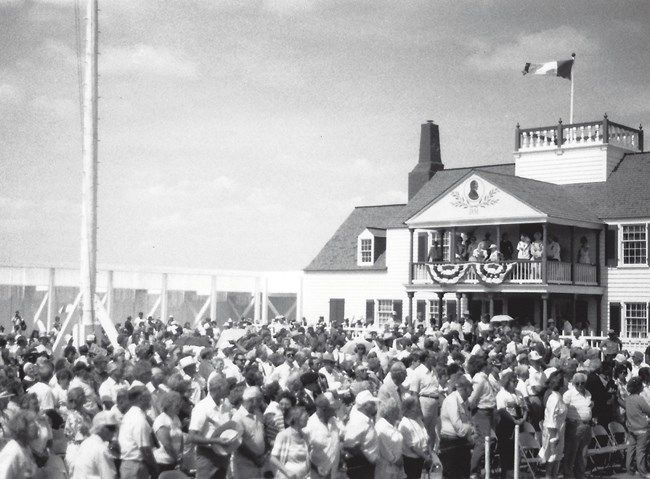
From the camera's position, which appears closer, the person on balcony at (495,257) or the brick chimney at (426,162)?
the person on balcony at (495,257)

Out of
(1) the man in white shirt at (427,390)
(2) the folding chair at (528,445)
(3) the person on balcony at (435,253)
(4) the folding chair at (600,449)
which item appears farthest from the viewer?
(3) the person on balcony at (435,253)

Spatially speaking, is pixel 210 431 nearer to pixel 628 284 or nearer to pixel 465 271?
pixel 465 271

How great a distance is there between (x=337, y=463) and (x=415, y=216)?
26881 millimetres

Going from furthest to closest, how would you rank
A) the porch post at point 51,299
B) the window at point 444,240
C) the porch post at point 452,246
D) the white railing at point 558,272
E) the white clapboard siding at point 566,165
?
1. the window at point 444,240
2. the white clapboard siding at point 566,165
3. the porch post at point 452,246
4. the white railing at point 558,272
5. the porch post at point 51,299

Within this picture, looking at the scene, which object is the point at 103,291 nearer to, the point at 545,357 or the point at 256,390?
the point at 545,357

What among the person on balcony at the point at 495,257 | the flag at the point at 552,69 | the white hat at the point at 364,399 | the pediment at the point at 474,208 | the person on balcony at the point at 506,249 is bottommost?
the white hat at the point at 364,399

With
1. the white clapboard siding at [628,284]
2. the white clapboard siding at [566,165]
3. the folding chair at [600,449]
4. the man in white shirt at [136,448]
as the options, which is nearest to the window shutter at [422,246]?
the white clapboard siding at [566,165]

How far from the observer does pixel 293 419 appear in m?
9.51

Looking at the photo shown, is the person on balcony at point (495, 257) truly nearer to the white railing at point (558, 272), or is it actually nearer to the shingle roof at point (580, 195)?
the white railing at point (558, 272)

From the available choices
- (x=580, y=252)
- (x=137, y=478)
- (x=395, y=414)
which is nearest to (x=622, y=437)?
(x=395, y=414)

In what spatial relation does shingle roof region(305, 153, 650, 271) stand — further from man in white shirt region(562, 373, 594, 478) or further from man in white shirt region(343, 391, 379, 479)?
man in white shirt region(343, 391, 379, 479)

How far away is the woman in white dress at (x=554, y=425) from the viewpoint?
1409 cm

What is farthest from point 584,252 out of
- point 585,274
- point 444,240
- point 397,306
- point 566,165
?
point 397,306

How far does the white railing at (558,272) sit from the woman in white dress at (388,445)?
2234 centimetres
